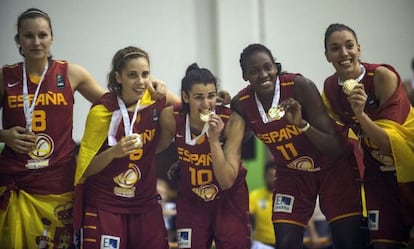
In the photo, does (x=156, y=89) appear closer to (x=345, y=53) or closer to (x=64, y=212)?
(x=64, y=212)

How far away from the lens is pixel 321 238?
5.62 metres

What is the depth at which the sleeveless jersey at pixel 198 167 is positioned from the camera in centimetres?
388

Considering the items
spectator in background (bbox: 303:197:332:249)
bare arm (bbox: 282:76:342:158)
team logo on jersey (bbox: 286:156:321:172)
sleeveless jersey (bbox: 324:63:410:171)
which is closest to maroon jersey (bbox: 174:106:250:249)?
team logo on jersey (bbox: 286:156:321:172)

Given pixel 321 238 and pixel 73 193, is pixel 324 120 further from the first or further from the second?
pixel 321 238

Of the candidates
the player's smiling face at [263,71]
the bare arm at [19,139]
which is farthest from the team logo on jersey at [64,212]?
the player's smiling face at [263,71]

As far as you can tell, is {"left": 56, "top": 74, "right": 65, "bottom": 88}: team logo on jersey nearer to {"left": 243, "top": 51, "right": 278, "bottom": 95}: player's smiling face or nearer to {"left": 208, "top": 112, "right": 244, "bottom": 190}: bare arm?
{"left": 208, "top": 112, "right": 244, "bottom": 190}: bare arm

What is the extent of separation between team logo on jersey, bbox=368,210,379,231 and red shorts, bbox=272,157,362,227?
0.21 feet

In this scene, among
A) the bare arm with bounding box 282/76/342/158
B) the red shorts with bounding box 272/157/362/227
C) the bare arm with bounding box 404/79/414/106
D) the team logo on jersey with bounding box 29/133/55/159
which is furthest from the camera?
the bare arm with bounding box 404/79/414/106

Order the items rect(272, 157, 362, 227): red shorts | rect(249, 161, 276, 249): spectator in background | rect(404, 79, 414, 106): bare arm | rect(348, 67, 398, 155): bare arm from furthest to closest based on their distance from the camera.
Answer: rect(249, 161, 276, 249): spectator in background < rect(404, 79, 414, 106): bare arm < rect(272, 157, 362, 227): red shorts < rect(348, 67, 398, 155): bare arm

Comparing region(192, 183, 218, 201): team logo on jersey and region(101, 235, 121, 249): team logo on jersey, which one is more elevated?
region(192, 183, 218, 201): team logo on jersey

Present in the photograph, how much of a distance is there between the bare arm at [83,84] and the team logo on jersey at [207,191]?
0.84m

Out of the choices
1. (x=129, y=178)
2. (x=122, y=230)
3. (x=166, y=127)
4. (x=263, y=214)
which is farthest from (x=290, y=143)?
(x=263, y=214)

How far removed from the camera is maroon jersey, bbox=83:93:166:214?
3859 mm

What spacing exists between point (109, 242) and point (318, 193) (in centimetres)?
121
